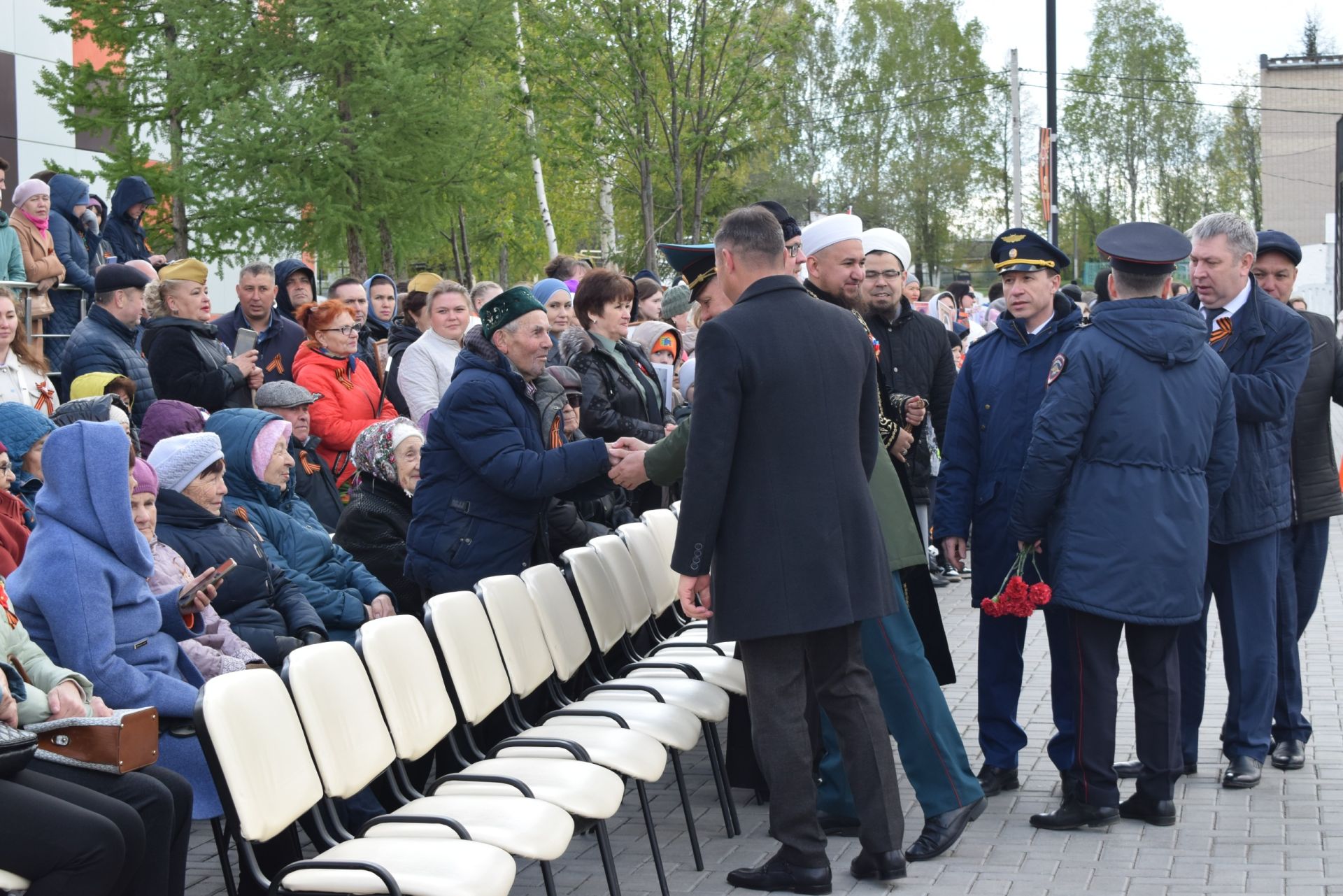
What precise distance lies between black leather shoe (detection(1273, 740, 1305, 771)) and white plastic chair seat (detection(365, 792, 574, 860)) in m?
3.33

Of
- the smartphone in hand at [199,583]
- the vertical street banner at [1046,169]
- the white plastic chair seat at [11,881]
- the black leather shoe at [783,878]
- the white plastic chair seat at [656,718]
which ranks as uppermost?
the vertical street banner at [1046,169]

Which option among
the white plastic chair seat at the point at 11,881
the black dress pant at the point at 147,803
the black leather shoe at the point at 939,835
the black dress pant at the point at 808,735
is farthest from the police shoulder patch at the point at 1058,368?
the white plastic chair seat at the point at 11,881

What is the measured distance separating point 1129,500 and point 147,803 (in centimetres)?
326

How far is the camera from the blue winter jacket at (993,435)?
5.59 m

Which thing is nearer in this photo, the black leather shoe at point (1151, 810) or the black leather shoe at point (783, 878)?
the black leather shoe at point (783, 878)

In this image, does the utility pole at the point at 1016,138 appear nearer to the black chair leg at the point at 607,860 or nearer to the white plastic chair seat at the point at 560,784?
the white plastic chair seat at the point at 560,784

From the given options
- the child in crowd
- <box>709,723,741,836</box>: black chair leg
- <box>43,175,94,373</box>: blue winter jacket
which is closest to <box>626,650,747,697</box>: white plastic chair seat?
<box>709,723,741,836</box>: black chair leg

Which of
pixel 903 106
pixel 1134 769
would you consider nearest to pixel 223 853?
pixel 1134 769

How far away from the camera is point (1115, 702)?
521cm

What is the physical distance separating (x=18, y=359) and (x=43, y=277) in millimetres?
2768

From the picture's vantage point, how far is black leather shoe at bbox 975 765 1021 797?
18.7 ft

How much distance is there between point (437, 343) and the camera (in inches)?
324

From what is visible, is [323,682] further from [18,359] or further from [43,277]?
[43,277]

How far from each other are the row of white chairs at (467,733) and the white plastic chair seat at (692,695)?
1cm
